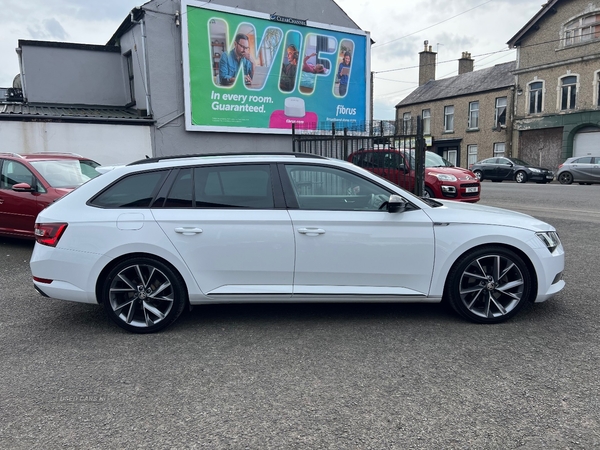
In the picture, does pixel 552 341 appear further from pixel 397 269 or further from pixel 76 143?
pixel 76 143

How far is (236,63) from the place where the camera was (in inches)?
549

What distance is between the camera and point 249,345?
12.8ft

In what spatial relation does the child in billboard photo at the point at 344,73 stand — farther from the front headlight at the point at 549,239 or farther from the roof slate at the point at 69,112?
the front headlight at the point at 549,239

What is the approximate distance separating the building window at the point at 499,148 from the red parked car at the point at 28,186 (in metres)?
31.3

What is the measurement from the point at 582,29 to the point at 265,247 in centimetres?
3174

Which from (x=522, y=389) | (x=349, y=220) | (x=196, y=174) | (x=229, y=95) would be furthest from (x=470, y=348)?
(x=229, y=95)

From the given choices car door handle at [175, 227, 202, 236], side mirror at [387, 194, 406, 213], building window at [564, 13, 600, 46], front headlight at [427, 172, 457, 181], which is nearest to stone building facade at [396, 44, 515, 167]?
building window at [564, 13, 600, 46]

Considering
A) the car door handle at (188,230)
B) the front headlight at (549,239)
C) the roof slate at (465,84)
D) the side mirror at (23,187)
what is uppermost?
the roof slate at (465,84)

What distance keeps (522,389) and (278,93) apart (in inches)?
505

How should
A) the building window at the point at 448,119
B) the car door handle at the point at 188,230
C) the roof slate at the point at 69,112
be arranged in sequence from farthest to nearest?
the building window at the point at 448,119 → the roof slate at the point at 69,112 → the car door handle at the point at 188,230

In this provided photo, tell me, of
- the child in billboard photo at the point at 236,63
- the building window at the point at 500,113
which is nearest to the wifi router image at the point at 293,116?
the child in billboard photo at the point at 236,63

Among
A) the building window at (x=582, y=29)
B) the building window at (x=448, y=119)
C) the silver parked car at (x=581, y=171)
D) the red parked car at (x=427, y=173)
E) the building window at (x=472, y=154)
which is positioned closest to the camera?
the red parked car at (x=427, y=173)

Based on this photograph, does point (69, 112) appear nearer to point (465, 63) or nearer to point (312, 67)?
point (312, 67)

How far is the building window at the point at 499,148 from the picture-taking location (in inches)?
1315
